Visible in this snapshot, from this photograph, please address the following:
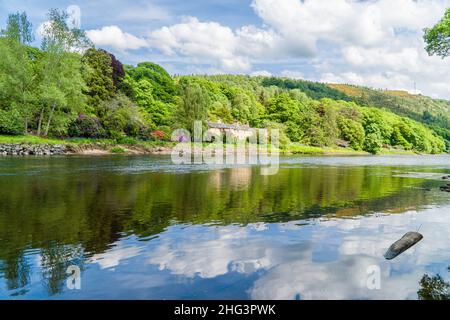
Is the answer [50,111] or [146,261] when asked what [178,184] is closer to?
[146,261]

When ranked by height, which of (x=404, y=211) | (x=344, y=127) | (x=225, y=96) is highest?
(x=225, y=96)

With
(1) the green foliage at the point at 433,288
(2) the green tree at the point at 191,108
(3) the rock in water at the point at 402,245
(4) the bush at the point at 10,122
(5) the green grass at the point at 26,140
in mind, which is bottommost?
(1) the green foliage at the point at 433,288

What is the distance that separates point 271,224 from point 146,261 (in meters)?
5.66

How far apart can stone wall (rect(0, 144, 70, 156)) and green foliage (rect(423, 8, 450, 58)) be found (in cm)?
4874

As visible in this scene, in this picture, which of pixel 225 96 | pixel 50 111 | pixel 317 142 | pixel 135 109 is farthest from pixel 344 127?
pixel 50 111

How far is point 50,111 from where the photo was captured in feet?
204

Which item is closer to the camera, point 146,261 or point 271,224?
point 146,261

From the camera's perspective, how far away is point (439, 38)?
98.2 ft

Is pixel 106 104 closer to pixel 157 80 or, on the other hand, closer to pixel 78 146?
pixel 78 146

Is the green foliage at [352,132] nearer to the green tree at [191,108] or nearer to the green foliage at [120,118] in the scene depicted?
the green tree at [191,108]

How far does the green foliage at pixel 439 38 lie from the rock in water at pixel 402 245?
925 inches

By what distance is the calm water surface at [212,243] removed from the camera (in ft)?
24.6

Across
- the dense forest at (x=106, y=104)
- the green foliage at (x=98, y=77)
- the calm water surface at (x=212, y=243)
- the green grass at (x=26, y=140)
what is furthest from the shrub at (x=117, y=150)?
the calm water surface at (x=212, y=243)

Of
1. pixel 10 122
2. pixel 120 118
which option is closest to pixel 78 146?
pixel 10 122
